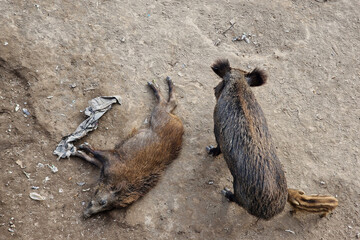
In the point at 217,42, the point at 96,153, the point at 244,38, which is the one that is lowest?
the point at 96,153

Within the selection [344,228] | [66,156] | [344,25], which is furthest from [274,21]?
[66,156]

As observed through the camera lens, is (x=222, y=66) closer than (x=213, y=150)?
Yes

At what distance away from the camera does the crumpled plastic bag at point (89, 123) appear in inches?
209

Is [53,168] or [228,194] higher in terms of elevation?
[228,194]

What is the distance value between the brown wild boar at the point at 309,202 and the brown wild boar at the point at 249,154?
0.45 metres

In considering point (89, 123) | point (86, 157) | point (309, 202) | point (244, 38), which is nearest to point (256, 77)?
point (244, 38)

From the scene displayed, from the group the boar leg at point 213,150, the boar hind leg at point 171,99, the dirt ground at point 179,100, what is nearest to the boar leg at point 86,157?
the dirt ground at point 179,100

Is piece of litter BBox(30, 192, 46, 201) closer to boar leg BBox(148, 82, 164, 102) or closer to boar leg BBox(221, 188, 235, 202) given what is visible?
boar leg BBox(148, 82, 164, 102)

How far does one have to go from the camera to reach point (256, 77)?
17.5ft

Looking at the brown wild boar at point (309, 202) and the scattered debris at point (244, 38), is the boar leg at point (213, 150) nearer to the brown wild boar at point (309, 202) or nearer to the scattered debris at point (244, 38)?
the brown wild boar at point (309, 202)

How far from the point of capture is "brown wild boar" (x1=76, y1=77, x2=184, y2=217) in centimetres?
505

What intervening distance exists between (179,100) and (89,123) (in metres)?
1.60

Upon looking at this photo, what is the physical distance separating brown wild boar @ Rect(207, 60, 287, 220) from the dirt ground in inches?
30.9

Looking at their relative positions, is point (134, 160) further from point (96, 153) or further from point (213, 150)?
point (213, 150)
